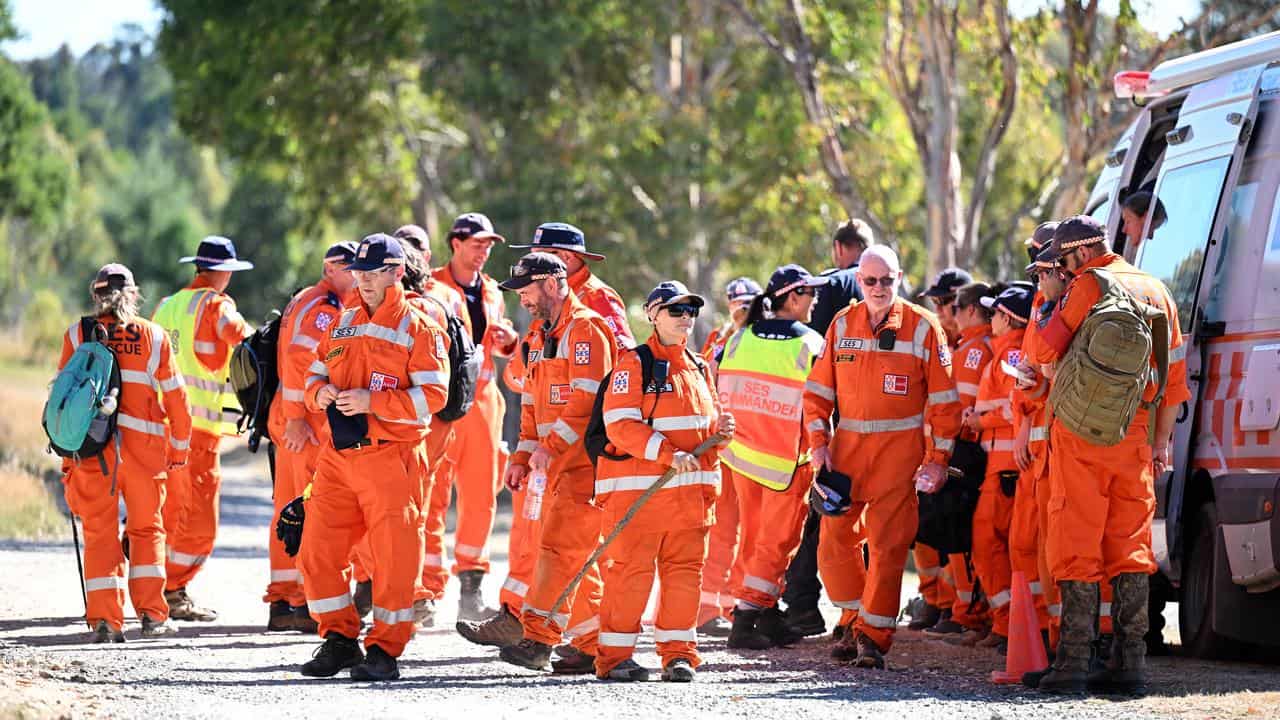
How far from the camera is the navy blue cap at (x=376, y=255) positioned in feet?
28.0

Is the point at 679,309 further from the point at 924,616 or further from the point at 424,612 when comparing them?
the point at 924,616

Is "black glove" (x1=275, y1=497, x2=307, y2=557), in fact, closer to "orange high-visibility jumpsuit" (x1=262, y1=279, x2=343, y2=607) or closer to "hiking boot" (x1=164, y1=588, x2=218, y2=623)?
"orange high-visibility jumpsuit" (x1=262, y1=279, x2=343, y2=607)

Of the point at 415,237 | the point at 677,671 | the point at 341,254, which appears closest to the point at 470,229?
the point at 415,237

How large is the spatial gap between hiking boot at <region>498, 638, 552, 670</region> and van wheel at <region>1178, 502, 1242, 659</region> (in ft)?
11.1

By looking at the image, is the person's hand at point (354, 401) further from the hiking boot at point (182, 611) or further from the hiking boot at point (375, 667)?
the hiking boot at point (182, 611)

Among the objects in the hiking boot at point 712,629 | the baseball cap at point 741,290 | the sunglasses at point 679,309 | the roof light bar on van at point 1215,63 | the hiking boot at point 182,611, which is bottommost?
the hiking boot at point 712,629

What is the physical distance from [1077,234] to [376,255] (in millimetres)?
3309

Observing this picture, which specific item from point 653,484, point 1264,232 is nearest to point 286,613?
point 653,484

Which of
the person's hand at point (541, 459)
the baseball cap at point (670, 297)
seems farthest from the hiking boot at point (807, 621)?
the baseball cap at point (670, 297)


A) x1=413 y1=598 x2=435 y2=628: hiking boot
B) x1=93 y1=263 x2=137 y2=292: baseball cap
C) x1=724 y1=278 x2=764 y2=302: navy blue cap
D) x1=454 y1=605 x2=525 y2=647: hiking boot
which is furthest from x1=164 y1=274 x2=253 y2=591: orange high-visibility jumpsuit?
x1=724 y1=278 x2=764 y2=302: navy blue cap

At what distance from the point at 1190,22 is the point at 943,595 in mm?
8682

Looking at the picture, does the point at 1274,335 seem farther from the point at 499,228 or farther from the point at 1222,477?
the point at 499,228

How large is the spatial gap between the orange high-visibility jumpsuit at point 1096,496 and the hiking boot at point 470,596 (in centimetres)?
420

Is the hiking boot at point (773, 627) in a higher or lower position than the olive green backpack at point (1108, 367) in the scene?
lower
